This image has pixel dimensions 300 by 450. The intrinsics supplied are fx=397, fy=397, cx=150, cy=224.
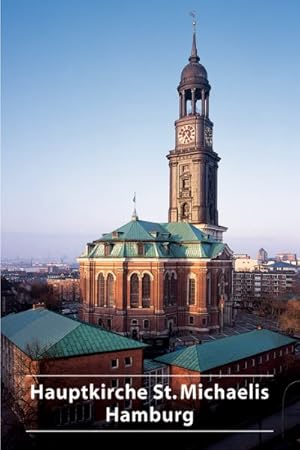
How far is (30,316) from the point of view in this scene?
19.6 m

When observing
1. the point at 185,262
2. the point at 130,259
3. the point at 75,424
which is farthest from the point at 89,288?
the point at 75,424

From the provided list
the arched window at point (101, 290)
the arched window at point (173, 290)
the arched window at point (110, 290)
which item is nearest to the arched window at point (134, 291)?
the arched window at point (110, 290)

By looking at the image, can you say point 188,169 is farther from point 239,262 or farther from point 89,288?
point 239,262

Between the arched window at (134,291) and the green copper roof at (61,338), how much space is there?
39.2 feet

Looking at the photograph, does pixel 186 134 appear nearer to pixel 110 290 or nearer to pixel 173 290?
pixel 173 290

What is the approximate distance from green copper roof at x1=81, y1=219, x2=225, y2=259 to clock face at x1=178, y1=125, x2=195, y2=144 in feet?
38.3

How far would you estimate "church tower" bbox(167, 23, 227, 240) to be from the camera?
4009 cm

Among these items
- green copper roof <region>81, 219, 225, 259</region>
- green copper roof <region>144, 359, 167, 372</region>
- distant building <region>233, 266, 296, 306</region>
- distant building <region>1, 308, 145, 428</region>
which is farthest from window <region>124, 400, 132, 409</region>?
distant building <region>233, 266, 296, 306</region>

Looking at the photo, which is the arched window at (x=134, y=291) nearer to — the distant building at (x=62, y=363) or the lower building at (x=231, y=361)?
the lower building at (x=231, y=361)

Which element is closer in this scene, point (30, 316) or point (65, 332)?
point (65, 332)

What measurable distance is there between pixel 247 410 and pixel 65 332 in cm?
745

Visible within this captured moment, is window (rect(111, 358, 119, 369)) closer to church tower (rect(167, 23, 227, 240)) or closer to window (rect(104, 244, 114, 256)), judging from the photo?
window (rect(104, 244, 114, 256))

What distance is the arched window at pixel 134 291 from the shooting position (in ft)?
98.5

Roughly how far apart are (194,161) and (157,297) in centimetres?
1640
